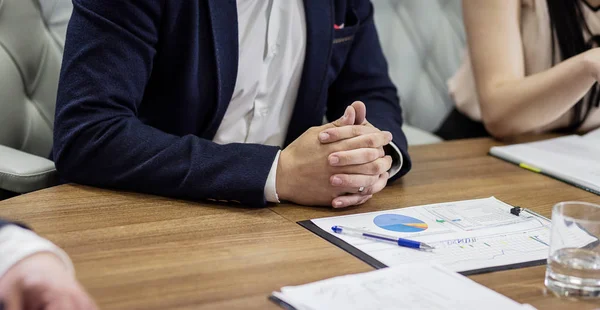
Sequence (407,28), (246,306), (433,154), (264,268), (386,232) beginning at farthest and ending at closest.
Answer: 1. (407,28)
2. (433,154)
3. (386,232)
4. (264,268)
5. (246,306)

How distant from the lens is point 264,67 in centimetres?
146

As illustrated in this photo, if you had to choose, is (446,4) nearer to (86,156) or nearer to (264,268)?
(86,156)

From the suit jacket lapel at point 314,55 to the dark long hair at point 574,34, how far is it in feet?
1.96

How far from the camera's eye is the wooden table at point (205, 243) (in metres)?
0.86

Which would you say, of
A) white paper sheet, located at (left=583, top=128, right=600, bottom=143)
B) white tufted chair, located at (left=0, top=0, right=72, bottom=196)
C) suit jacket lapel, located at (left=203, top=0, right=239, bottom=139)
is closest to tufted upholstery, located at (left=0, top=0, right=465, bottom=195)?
white tufted chair, located at (left=0, top=0, right=72, bottom=196)

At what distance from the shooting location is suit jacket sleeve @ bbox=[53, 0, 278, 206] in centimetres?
117

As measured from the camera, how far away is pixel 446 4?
7.62ft

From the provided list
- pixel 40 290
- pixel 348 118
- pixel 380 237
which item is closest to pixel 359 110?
pixel 348 118

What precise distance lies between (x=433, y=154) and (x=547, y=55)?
0.46 meters

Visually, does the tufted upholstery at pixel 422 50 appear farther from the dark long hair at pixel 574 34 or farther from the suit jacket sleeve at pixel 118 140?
the suit jacket sleeve at pixel 118 140

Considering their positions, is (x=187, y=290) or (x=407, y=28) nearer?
(x=187, y=290)

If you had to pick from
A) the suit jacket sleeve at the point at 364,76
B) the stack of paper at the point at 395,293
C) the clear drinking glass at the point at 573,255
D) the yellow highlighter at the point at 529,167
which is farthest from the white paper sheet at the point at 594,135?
the stack of paper at the point at 395,293

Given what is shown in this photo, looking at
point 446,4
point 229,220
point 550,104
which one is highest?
point 446,4

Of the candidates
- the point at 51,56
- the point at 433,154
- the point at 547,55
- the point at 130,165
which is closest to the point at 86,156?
the point at 130,165
